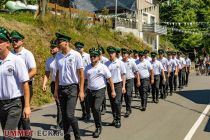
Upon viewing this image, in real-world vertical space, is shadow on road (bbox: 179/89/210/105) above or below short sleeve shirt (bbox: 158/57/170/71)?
below

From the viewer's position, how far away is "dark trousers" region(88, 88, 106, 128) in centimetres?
924

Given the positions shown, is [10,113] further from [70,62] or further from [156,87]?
[156,87]

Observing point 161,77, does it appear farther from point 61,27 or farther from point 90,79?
point 61,27

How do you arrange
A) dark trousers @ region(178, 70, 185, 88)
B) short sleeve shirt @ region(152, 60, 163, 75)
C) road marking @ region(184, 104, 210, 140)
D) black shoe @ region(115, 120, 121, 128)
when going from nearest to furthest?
road marking @ region(184, 104, 210, 140), black shoe @ region(115, 120, 121, 128), short sleeve shirt @ region(152, 60, 163, 75), dark trousers @ region(178, 70, 185, 88)

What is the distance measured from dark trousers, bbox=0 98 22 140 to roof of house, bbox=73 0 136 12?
138 feet

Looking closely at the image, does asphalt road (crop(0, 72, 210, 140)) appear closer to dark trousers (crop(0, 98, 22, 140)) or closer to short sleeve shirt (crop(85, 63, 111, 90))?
short sleeve shirt (crop(85, 63, 111, 90))

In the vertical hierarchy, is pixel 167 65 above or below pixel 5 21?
below

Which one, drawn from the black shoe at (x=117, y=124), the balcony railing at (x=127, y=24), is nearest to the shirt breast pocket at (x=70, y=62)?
the black shoe at (x=117, y=124)

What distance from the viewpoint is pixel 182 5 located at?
190 ft

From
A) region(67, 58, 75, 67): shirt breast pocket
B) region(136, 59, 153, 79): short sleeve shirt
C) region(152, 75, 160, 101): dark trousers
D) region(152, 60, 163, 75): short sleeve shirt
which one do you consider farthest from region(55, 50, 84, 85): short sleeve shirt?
region(152, 60, 163, 75): short sleeve shirt

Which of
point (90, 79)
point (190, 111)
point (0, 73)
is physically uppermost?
point (0, 73)

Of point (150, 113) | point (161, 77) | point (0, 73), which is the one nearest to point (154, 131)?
point (150, 113)

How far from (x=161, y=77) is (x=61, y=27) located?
9632 mm

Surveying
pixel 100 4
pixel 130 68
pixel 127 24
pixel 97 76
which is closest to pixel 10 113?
pixel 97 76
